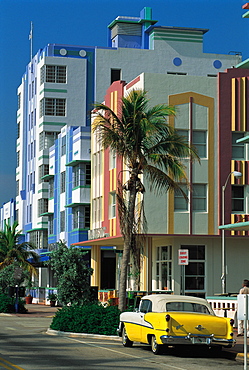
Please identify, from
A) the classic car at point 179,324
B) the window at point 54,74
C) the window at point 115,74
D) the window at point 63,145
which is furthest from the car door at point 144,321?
the window at point 115,74

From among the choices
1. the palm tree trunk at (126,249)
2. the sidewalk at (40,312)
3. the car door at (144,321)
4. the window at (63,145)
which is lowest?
the sidewalk at (40,312)

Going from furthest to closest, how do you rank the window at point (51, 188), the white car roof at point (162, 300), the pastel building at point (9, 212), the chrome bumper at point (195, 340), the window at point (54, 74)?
the pastel building at point (9, 212) < the window at point (54, 74) < the window at point (51, 188) < the white car roof at point (162, 300) < the chrome bumper at point (195, 340)

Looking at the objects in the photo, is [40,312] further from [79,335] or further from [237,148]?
[79,335]

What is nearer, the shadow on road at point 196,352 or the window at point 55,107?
the shadow on road at point 196,352

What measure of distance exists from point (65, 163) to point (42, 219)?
1208 cm

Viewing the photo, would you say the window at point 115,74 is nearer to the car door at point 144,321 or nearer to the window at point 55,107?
the window at point 55,107

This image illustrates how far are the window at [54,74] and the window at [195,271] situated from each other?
3098 cm

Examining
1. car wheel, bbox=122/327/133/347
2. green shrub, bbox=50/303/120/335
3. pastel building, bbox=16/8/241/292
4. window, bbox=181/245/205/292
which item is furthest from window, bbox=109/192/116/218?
car wheel, bbox=122/327/133/347

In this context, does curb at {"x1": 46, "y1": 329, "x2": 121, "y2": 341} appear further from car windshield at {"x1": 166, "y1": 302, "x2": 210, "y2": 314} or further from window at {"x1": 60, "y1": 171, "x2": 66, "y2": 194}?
window at {"x1": 60, "y1": 171, "x2": 66, "y2": 194}

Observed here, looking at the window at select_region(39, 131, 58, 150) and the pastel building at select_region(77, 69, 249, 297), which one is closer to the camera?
the pastel building at select_region(77, 69, 249, 297)

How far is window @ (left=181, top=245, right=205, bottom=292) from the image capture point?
43.6 metres

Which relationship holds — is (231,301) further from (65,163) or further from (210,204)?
(65,163)

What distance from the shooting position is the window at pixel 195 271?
4359 centimetres

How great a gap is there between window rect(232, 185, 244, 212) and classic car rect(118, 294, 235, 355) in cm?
2442
